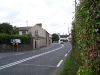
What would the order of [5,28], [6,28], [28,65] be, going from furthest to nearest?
[6,28] < [5,28] < [28,65]

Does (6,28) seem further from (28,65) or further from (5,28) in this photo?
(28,65)

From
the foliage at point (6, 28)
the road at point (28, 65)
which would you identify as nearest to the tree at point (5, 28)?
the foliage at point (6, 28)

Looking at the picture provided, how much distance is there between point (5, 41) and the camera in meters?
61.2

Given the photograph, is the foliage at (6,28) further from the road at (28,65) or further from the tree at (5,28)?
the road at (28,65)

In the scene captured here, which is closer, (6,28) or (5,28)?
(5,28)

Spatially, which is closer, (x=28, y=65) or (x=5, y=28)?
(x=28, y=65)

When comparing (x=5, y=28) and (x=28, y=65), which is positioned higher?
(x=5, y=28)

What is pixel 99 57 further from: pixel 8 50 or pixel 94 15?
pixel 8 50

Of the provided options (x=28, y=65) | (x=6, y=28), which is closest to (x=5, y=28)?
(x=6, y=28)

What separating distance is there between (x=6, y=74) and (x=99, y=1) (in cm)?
1376

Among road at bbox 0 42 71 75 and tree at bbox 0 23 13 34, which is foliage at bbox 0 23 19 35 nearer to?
tree at bbox 0 23 13 34

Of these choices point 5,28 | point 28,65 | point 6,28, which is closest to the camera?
point 28,65

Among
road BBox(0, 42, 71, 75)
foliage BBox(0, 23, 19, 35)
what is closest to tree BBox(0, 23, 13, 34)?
foliage BBox(0, 23, 19, 35)

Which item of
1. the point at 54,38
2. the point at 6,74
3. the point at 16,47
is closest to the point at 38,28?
the point at 16,47
